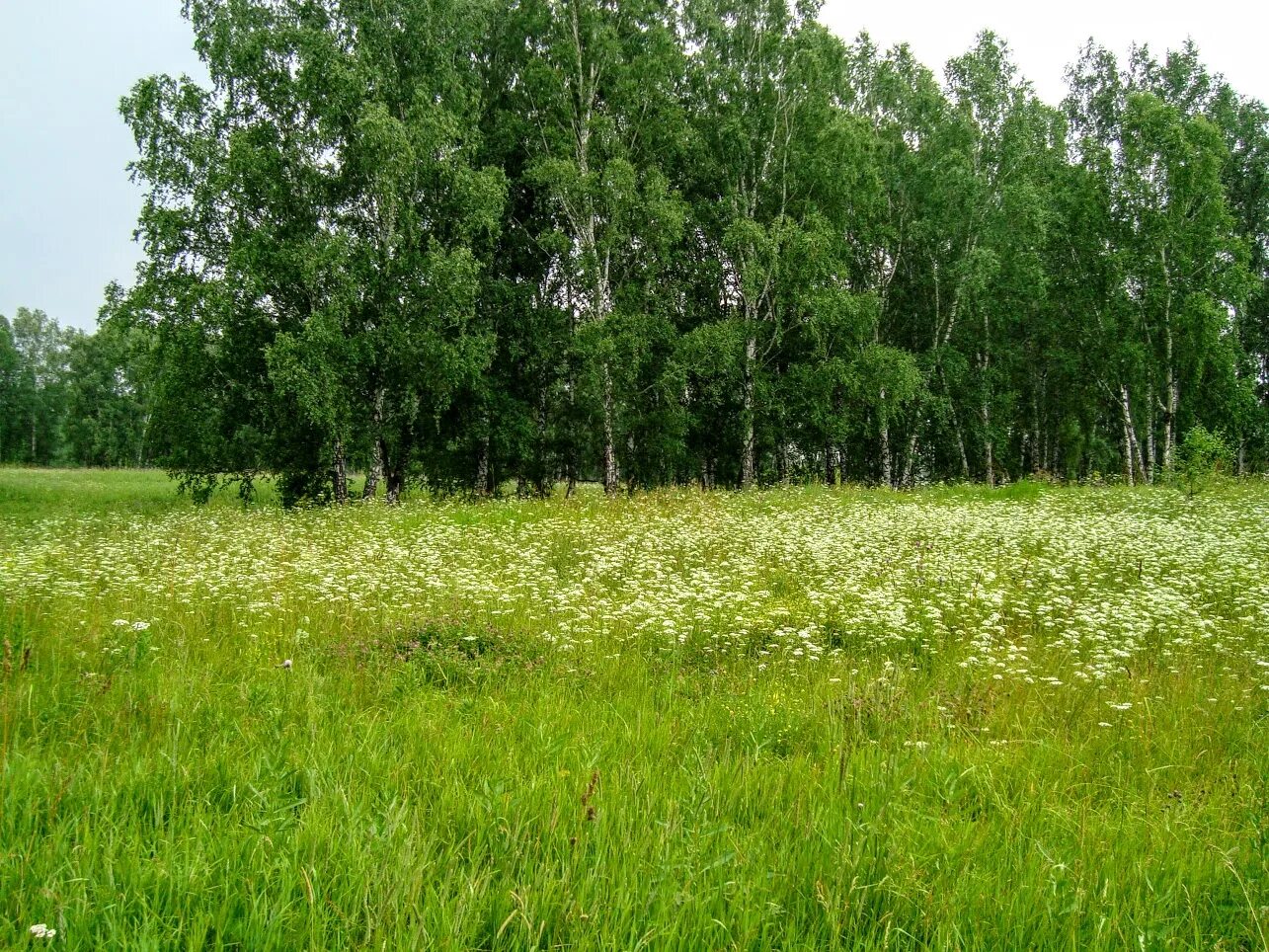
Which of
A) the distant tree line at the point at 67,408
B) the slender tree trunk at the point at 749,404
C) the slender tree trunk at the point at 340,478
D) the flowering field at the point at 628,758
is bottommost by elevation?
the flowering field at the point at 628,758

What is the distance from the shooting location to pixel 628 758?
11.2 feet

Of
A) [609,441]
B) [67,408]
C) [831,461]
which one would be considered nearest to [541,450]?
[609,441]

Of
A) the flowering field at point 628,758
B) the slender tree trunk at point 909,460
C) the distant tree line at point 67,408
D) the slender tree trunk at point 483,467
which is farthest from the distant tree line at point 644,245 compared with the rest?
the distant tree line at point 67,408

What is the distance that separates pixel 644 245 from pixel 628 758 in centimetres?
2446

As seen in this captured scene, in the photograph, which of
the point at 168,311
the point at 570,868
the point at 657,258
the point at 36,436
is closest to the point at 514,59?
the point at 657,258

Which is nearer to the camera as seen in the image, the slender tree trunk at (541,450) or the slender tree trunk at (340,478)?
the slender tree trunk at (340,478)

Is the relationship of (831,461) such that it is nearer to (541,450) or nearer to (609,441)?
(541,450)

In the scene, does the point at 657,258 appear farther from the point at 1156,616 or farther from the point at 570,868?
the point at 570,868

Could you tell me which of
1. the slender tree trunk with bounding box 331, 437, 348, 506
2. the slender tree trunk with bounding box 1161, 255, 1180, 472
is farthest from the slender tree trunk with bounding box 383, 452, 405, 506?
the slender tree trunk with bounding box 1161, 255, 1180, 472

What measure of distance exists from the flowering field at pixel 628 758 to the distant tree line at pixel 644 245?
14.6 meters

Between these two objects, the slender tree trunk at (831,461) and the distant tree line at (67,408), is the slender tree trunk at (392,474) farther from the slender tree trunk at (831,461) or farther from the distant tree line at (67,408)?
the distant tree line at (67,408)

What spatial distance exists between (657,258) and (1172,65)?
90.8 ft

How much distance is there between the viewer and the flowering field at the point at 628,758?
222 centimetres

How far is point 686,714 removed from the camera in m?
4.15
